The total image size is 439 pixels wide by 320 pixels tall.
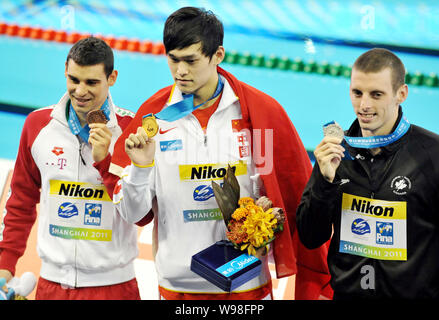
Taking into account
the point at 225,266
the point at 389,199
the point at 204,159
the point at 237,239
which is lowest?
the point at 225,266

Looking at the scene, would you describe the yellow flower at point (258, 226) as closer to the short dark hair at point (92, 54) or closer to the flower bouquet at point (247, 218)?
the flower bouquet at point (247, 218)

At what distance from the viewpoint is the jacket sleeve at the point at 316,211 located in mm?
2801

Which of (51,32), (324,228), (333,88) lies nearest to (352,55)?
(333,88)

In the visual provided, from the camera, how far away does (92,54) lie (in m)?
3.28

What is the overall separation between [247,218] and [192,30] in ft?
2.95

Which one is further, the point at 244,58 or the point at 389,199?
the point at 244,58

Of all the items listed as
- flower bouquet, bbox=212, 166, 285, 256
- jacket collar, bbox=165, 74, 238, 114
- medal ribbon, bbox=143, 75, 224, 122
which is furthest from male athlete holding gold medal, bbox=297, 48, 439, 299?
medal ribbon, bbox=143, 75, 224, 122

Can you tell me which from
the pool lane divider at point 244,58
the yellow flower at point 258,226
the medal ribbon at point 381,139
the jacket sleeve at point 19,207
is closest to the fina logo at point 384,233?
the medal ribbon at point 381,139

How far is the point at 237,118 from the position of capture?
10.3 ft

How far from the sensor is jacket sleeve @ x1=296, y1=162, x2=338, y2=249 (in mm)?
2801

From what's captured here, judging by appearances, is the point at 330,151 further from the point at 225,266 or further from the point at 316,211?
the point at 225,266

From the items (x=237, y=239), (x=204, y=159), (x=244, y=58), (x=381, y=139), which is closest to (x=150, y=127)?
(x=204, y=159)

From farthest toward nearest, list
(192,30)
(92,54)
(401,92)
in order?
(92,54) → (192,30) → (401,92)
